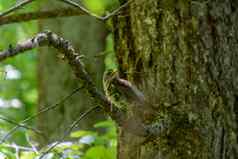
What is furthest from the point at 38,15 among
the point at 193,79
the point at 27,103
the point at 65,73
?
the point at 27,103

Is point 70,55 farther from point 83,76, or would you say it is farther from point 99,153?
point 99,153

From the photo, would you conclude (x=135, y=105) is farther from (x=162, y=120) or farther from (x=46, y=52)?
(x=46, y=52)

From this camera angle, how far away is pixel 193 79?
76.6 inches

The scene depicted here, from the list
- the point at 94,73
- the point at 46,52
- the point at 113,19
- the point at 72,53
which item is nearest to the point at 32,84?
the point at 46,52

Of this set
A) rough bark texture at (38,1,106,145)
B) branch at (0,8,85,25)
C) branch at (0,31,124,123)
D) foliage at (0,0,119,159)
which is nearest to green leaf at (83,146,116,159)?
foliage at (0,0,119,159)

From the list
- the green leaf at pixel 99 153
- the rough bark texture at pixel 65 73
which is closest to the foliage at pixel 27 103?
the green leaf at pixel 99 153

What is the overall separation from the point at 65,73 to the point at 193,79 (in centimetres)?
258

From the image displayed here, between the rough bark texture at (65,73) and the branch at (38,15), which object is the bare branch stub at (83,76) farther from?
the rough bark texture at (65,73)

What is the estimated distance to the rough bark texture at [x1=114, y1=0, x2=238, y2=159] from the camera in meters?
1.94

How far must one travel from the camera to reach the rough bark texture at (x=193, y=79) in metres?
1.94

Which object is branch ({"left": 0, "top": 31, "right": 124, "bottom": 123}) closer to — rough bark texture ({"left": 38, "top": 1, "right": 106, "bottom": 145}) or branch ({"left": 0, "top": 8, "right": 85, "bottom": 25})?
branch ({"left": 0, "top": 8, "right": 85, "bottom": 25})

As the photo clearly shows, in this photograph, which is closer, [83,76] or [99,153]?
[83,76]

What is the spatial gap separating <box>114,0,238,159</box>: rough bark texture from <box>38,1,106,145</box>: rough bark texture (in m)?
2.34

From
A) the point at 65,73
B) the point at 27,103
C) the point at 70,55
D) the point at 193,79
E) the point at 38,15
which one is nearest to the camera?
the point at 70,55
